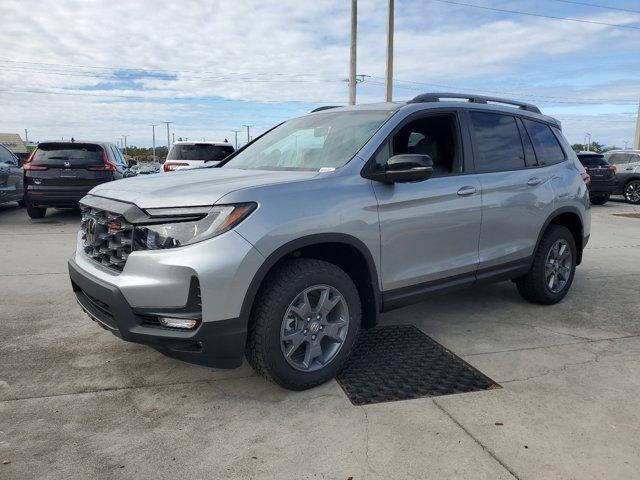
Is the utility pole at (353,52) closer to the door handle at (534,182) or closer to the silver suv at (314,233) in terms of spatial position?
the door handle at (534,182)

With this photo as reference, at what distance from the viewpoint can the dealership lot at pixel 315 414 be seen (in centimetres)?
252

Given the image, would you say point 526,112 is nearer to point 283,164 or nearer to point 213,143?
point 283,164

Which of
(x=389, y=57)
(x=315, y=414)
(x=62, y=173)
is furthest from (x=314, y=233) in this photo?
(x=389, y=57)

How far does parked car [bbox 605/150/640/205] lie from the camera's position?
16.7 metres

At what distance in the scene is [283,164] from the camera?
3.92m

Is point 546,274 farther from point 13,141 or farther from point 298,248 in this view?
point 13,141

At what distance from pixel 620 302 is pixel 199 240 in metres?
4.48

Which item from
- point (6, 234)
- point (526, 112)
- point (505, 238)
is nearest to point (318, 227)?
point (505, 238)

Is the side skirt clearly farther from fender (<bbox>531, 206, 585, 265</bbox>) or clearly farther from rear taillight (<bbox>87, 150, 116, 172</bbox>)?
rear taillight (<bbox>87, 150, 116, 172</bbox>)

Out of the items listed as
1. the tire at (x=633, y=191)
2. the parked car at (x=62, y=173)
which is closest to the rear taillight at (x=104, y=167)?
the parked car at (x=62, y=173)

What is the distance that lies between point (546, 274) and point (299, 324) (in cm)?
288

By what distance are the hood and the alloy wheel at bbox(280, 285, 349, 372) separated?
73 cm

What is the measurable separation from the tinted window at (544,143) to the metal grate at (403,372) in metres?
2.11

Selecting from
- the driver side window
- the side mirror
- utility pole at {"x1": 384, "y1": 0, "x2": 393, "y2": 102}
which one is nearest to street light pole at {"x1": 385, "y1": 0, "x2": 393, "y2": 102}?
utility pole at {"x1": 384, "y1": 0, "x2": 393, "y2": 102}
